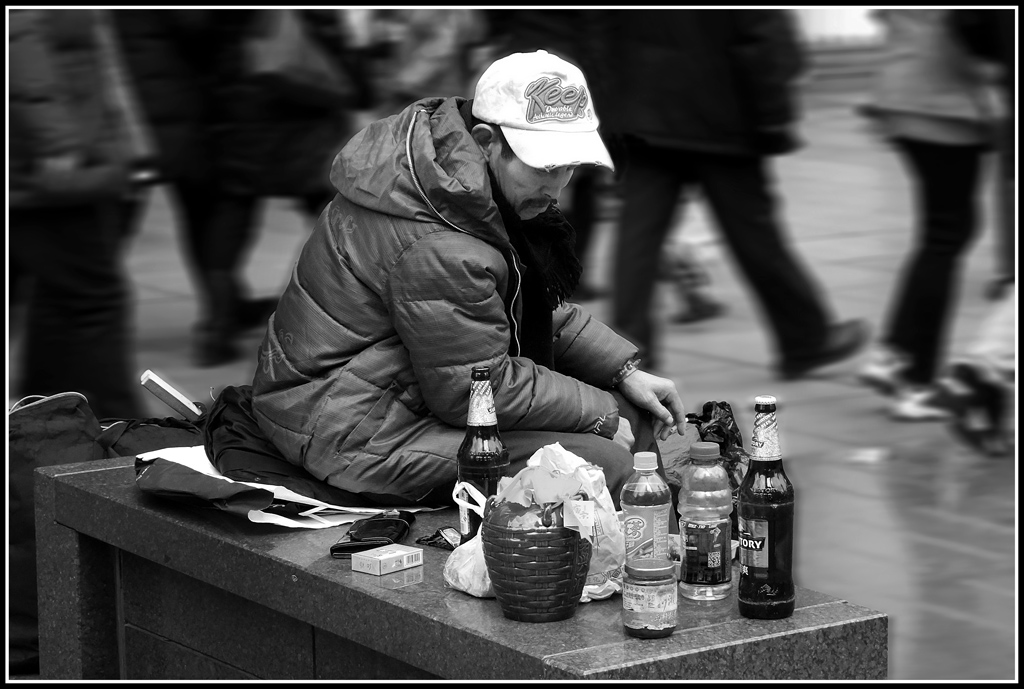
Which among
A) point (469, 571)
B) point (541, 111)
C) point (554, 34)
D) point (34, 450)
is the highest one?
point (554, 34)

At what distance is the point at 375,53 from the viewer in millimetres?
6387

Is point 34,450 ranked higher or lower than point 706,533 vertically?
lower

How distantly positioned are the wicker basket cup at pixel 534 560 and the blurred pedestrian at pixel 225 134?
3.38 metres

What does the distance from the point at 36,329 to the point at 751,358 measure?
309 centimetres

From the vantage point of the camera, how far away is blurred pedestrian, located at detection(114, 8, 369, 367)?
572cm

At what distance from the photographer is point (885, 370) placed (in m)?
6.40

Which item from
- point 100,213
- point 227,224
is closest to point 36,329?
point 100,213

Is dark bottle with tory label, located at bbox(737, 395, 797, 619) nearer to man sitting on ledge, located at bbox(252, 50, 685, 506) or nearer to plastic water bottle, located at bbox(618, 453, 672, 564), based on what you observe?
plastic water bottle, located at bbox(618, 453, 672, 564)

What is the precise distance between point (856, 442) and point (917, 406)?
1.74 feet

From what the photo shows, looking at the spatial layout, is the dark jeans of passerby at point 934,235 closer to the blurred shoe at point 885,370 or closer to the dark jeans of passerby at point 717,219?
the blurred shoe at point 885,370

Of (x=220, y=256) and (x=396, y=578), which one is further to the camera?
(x=220, y=256)

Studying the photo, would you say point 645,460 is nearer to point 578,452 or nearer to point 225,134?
point 578,452

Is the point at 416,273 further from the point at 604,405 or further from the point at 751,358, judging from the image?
the point at 751,358

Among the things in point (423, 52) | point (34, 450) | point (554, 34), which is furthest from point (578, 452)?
point (423, 52)
